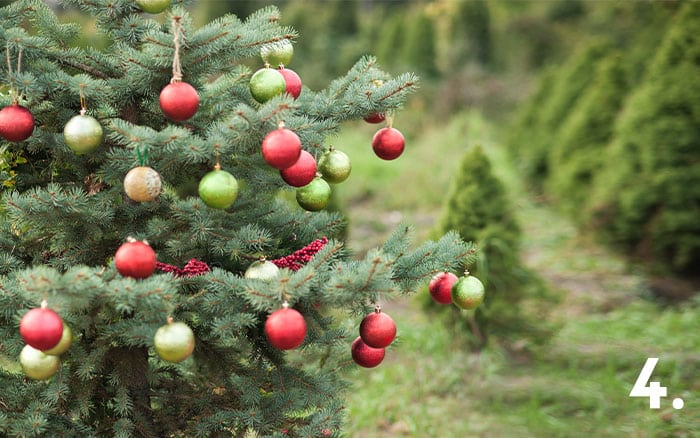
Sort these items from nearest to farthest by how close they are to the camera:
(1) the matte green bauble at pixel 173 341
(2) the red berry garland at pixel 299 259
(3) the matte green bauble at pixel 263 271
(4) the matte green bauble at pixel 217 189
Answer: (1) the matte green bauble at pixel 173 341 < (4) the matte green bauble at pixel 217 189 < (3) the matte green bauble at pixel 263 271 < (2) the red berry garland at pixel 299 259

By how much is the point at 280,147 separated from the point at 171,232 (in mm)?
619

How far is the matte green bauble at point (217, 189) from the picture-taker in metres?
1.79

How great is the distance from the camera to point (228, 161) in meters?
2.23

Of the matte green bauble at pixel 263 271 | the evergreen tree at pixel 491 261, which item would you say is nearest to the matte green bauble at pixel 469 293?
the matte green bauble at pixel 263 271

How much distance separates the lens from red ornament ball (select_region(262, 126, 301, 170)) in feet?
5.69

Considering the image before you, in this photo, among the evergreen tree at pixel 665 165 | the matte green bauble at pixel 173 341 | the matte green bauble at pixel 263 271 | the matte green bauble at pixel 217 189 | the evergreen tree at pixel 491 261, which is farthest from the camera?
the evergreen tree at pixel 665 165

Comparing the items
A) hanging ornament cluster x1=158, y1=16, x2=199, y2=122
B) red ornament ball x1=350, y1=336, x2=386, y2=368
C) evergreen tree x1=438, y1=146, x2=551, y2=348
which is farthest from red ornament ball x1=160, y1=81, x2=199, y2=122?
evergreen tree x1=438, y1=146, x2=551, y2=348

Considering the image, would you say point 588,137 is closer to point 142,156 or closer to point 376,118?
point 376,118

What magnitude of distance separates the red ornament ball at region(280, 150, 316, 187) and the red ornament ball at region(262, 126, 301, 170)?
147mm

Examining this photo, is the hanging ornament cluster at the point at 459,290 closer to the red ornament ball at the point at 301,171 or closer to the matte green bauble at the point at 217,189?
the red ornament ball at the point at 301,171

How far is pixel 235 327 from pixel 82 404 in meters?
0.68

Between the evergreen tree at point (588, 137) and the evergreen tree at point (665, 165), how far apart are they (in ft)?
3.97

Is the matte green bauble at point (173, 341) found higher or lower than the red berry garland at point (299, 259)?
lower

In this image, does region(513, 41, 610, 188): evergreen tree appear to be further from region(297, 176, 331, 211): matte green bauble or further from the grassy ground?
region(297, 176, 331, 211): matte green bauble
